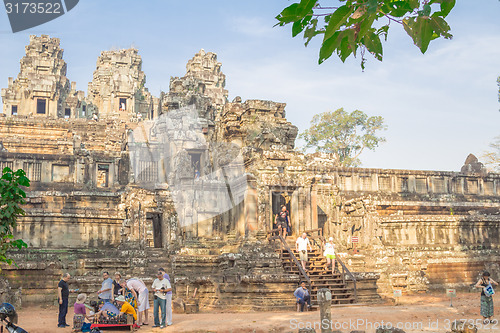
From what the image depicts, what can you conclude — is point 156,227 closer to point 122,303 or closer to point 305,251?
point 305,251

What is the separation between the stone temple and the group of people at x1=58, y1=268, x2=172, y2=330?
3338mm

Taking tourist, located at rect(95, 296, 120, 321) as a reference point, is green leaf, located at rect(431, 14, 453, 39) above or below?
above

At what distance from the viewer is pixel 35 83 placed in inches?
2172

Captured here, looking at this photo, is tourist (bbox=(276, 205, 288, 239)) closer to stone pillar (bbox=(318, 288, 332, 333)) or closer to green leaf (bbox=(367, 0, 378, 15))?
stone pillar (bbox=(318, 288, 332, 333))

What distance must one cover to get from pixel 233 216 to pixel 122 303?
395 inches

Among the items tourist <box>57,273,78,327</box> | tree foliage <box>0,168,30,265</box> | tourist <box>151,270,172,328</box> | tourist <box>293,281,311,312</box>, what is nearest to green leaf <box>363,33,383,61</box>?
tree foliage <box>0,168,30,265</box>

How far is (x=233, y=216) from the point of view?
2250 centimetres

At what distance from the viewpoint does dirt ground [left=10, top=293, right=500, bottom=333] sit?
1294 centimetres

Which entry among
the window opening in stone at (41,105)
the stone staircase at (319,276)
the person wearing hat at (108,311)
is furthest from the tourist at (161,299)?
the window opening in stone at (41,105)

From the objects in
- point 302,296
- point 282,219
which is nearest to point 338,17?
point 302,296

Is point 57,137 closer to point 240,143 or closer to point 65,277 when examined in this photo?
point 240,143

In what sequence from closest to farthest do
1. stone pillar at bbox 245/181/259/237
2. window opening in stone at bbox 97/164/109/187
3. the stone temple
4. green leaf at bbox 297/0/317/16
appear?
1. green leaf at bbox 297/0/317/16
2. the stone temple
3. stone pillar at bbox 245/181/259/237
4. window opening in stone at bbox 97/164/109/187

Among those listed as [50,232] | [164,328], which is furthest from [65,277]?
[50,232]

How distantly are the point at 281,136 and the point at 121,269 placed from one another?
888cm
